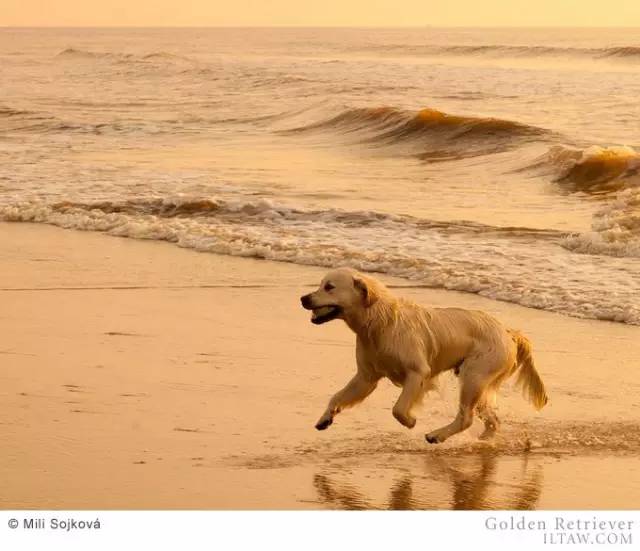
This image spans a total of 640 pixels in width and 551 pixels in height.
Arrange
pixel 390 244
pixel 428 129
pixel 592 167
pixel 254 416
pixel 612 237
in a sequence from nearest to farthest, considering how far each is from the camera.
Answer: pixel 254 416 < pixel 390 244 < pixel 612 237 < pixel 592 167 < pixel 428 129

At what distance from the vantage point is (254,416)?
7797mm

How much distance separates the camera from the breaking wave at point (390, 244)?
11.3 metres

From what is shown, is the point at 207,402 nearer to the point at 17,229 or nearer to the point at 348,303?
the point at 348,303

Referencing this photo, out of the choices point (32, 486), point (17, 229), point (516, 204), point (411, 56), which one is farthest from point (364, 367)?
point (411, 56)

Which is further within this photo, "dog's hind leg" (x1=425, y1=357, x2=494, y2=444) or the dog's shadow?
"dog's hind leg" (x1=425, y1=357, x2=494, y2=444)

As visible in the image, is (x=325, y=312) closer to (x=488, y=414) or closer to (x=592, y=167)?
(x=488, y=414)

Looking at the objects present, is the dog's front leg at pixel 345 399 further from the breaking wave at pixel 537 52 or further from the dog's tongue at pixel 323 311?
the breaking wave at pixel 537 52

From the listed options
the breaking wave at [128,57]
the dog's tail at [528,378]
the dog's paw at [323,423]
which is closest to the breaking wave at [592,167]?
the dog's tail at [528,378]

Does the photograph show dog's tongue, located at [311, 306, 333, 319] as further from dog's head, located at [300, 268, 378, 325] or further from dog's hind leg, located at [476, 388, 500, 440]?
dog's hind leg, located at [476, 388, 500, 440]

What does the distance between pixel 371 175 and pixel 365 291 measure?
14.5 meters

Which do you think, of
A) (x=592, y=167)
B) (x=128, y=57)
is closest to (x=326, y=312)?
(x=592, y=167)

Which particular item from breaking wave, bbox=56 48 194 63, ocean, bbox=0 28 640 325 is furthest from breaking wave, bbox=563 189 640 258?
breaking wave, bbox=56 48 194 63

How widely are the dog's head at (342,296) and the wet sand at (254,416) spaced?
0.71 meters

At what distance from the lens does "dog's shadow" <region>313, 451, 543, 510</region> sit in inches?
255
